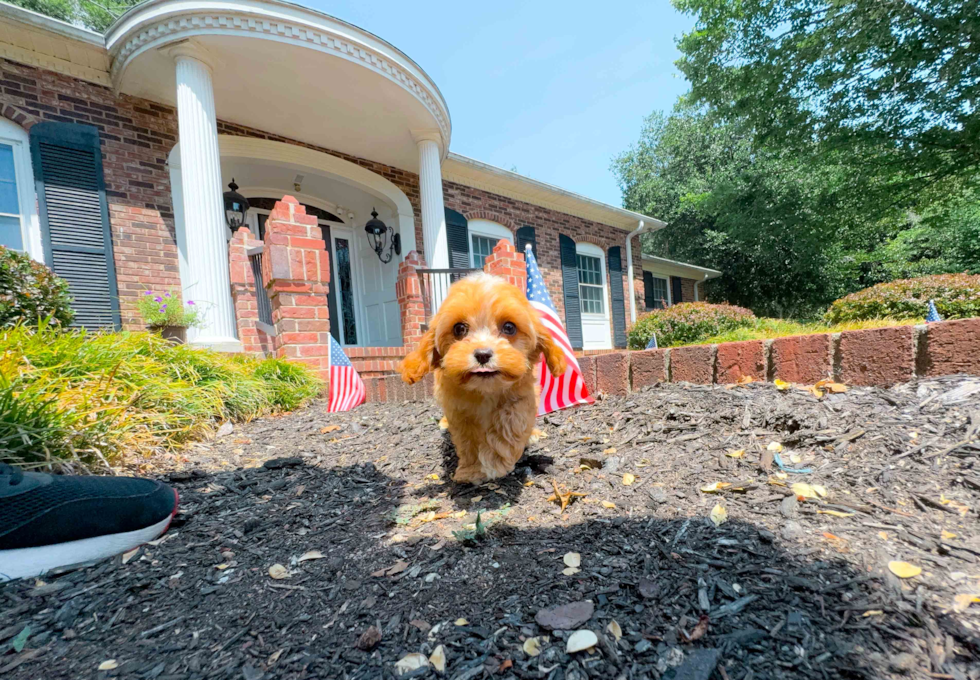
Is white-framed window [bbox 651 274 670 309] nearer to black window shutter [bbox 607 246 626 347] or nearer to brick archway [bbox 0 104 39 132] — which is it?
black window shutter [bbox 607 246 626 347]

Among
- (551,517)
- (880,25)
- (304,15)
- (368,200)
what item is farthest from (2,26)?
(880,25)

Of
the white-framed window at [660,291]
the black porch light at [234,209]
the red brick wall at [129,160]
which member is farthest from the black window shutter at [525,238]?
the white-framed window at [660,291]

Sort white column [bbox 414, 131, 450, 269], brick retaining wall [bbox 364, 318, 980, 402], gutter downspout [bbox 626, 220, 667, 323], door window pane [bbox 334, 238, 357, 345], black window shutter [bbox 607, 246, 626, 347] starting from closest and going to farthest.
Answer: brick retaining wall [bbox 364, 318, 980, 402], white column [bbox 414, 131, 450, 269], door window pane [bbox 334, 238, 357, 345], black window shutter [bbox 607, 246, 626, 347], gutter downspout [bbox 626, 220, 667, 323]

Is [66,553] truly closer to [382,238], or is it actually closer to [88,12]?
[382,238]

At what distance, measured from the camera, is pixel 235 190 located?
7.49 meters

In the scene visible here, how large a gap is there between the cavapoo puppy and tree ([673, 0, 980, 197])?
13589 mm

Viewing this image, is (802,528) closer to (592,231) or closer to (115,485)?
(115,485)

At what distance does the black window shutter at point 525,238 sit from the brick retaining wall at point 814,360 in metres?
8.02

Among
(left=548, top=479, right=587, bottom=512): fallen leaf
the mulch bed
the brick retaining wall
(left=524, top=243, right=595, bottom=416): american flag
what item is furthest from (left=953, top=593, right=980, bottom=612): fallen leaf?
(left=524, top=243, right=595, bottom=416): american flag

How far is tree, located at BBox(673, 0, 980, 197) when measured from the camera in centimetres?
992

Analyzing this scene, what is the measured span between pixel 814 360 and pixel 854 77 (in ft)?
42.4

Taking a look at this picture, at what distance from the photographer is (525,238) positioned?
37.1ft

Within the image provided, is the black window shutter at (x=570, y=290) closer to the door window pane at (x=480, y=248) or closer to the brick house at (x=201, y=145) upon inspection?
the door window pane at (x=480, y=248)

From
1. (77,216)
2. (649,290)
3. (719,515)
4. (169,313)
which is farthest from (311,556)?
(649,290)
